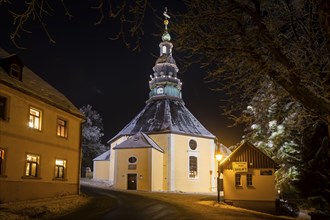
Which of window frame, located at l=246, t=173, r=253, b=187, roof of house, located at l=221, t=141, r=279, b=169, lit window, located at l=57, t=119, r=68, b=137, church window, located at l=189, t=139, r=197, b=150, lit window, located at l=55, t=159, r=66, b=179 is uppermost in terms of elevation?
church window, located at l=189, t=139, r=197, b=150

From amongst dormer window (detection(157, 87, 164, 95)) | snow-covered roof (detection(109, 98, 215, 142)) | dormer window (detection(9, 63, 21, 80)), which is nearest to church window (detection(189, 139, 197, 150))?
snow-covered roof (detection(109, 98, 215, 142))

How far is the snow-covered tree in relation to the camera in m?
66.5

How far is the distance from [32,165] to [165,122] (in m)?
27.2

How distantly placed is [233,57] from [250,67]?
569 mm

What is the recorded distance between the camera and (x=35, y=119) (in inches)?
784

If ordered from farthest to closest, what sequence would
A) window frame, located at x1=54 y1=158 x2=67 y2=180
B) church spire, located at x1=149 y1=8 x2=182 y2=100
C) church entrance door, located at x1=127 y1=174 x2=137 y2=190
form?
church spire, located at x1=149 y1=8 x2=182 y2=100
church entrance door, located at x1=127 y1=174 x2=137 y2=190
window frame, located at x1=54 y1=158 x2=67 y2=180

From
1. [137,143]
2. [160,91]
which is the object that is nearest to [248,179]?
[137,143]

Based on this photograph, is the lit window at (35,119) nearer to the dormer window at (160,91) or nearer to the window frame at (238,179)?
the window frame at (238,179)

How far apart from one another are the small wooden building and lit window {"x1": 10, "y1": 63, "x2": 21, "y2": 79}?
14.0 meters

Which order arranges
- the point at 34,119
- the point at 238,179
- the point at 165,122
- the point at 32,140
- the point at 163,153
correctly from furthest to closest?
the point at 165,122
the point at 163,153
the point at 238,179
the point at 34,119
the point at 32,140

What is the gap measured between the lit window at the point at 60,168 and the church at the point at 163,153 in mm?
16558

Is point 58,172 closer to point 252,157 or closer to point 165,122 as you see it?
point 252,157

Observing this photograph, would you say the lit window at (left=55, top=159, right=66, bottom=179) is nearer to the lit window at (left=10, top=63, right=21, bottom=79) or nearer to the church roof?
the lit window at (left=10, top=63, right=21, bottom=79)

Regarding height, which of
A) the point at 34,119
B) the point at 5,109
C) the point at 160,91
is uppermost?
the point at 160,91
